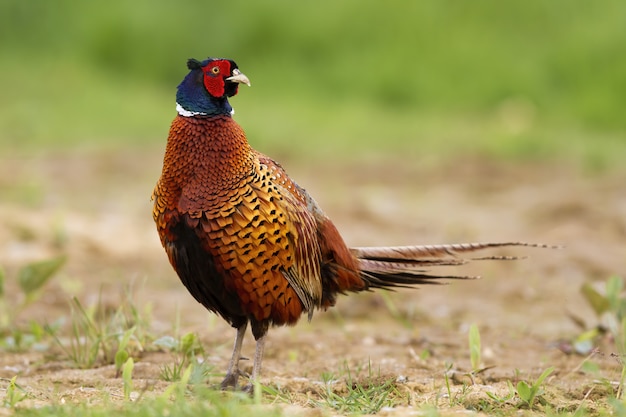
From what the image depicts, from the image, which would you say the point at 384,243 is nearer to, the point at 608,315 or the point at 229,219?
the point at 608,315

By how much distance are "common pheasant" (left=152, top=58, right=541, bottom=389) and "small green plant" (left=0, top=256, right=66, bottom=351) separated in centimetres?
126

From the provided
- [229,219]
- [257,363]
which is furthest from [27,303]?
[229,219]

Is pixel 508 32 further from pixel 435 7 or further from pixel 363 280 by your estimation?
pixel 363 280

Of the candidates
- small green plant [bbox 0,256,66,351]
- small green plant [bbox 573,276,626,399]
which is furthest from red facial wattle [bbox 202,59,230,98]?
small green plant [bbox 573,276,626,399]

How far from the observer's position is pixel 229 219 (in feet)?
12.4

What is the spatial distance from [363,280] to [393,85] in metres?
9.37

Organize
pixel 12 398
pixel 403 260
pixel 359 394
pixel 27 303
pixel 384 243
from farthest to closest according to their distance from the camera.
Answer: pixel 384 243 < pixel 27 303 < pixel 403 260 < pixel 359 394 < pixel 12 398

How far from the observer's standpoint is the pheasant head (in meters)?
3.95

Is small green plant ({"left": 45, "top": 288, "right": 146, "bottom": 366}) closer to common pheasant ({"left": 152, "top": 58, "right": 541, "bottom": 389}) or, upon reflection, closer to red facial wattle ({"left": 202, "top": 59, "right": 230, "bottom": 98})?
common pheasant ({"left": 152, "top": 58, "right": 541, "bottom": 389})

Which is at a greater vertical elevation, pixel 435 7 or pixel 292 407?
pixel 435 7

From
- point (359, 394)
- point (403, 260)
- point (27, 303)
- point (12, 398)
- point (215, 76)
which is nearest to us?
point (12, 398)

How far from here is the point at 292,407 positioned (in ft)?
11.1

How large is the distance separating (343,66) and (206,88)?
9931 millimetres

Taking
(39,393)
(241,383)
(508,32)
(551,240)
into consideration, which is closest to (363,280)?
(241,383)
